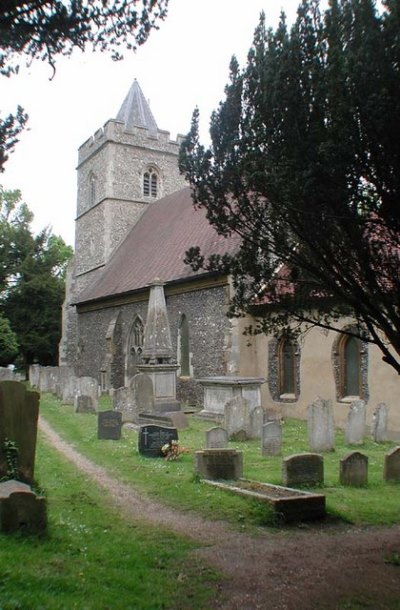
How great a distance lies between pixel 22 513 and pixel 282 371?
39.4 ft

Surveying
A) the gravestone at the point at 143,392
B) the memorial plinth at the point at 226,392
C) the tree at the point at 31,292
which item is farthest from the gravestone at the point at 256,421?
the tree at the point at 31,292

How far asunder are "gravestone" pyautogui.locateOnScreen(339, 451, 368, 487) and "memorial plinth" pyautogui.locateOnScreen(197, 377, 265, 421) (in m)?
5.91

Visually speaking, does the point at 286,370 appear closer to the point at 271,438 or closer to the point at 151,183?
the point at 271,438

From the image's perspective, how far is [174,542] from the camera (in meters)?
5.55

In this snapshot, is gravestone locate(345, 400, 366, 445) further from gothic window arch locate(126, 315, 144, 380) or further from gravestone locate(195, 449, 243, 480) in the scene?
gothic window arch locate(126, 315, 144, 380)

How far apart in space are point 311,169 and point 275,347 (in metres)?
12.0

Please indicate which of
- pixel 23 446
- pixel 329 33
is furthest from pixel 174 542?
pixel 329 33

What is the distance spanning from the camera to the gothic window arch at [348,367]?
14.2m

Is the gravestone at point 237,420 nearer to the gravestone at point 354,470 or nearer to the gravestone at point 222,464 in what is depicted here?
the gravestone at point 222,464

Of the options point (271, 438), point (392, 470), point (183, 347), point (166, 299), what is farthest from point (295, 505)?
point (166, 299)

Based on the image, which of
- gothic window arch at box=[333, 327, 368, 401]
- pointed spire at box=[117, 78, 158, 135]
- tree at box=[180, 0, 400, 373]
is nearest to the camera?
tree at box=[180, 0, 400, 373]

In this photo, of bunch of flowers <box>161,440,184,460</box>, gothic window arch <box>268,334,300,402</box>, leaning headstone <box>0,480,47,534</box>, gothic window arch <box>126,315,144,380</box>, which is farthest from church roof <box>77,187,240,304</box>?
leaning headstone <box>0,480,47,534</box>

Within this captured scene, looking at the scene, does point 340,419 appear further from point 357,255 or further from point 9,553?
point 9,553

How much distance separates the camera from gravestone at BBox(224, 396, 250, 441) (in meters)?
12.1
